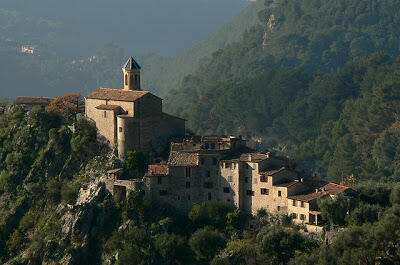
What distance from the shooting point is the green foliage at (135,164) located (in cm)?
7475

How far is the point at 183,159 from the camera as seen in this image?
71.8m

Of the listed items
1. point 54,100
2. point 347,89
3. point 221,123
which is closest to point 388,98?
point 347,89

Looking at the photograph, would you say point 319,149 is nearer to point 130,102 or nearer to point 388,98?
point 388,98

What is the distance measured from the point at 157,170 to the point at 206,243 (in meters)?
7.43

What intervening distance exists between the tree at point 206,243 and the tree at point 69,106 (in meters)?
21.3

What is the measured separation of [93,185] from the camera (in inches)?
2958

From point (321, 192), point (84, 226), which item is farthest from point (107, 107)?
point (321, 192)

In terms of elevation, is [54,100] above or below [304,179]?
above

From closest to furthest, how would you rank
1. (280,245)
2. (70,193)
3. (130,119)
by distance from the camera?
1. (280,245)
2. (130,119)
3. (70,193)

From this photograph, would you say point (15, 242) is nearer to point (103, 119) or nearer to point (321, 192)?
point (103, 119)

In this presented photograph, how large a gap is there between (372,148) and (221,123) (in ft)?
120

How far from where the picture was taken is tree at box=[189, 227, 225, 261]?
2675 inches

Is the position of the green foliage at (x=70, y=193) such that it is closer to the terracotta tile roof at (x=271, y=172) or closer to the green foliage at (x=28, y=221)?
the green foliage at (x=28, y=221)

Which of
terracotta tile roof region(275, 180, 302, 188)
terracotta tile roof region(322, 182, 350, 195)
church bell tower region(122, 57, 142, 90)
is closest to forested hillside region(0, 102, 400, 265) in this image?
terracotta tile roof region(322, 182, 350, 195)
